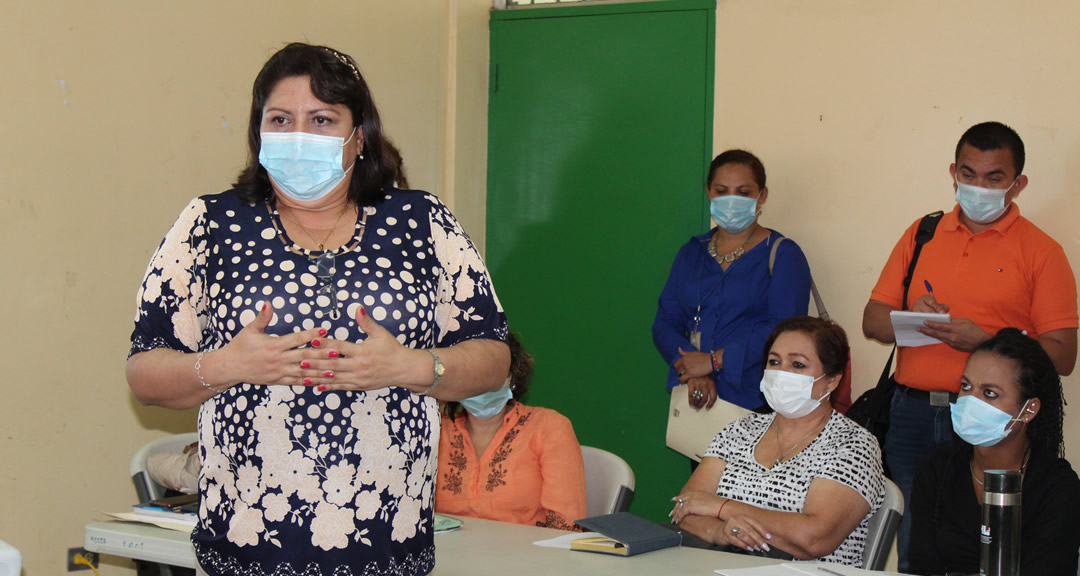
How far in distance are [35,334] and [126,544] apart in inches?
39.0

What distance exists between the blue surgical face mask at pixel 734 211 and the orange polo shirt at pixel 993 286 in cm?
80

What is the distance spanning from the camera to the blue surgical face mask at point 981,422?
2770 millimetres

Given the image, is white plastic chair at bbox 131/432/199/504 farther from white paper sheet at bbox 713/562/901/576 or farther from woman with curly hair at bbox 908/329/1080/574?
woman with curly hair at bbox 908/329/1080/574

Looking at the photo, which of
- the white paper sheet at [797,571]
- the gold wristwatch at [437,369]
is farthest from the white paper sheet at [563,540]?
the gold wristwatch at [437,369]

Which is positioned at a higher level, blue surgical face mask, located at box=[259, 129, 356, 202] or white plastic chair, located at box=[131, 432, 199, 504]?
blue surgical face mask, located at box=[259, 129, 356, 202]

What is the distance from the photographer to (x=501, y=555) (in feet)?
8.10

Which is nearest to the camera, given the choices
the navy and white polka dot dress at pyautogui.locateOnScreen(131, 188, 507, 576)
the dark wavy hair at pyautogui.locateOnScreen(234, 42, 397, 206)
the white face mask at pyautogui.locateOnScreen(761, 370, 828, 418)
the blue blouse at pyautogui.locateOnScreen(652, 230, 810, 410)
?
the navy and white polka dot dress at pyautogui.locateOnScreen(131, 188, 507, 576)

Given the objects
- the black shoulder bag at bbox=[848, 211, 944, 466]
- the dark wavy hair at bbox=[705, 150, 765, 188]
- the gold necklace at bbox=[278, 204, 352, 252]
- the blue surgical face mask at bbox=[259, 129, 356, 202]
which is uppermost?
the dark wavy hair at bbox=[705, 150, 765, 188]

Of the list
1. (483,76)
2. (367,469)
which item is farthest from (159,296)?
(483,76)

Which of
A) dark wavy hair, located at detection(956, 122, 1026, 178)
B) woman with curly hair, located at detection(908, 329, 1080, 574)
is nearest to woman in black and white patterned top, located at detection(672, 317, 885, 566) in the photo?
woman with curly hair, located at detection(908, 329, 1080, 574)

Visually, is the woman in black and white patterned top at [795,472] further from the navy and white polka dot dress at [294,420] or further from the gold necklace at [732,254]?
the navy and white polka dot dress at [294,420]

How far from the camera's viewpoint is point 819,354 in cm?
310

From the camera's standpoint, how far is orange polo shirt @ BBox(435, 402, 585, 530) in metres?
3.23

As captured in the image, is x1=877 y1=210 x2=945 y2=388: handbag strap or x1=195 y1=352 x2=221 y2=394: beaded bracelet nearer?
x1=195 y1=352 x2=221 y2=394: beaded bracelet
